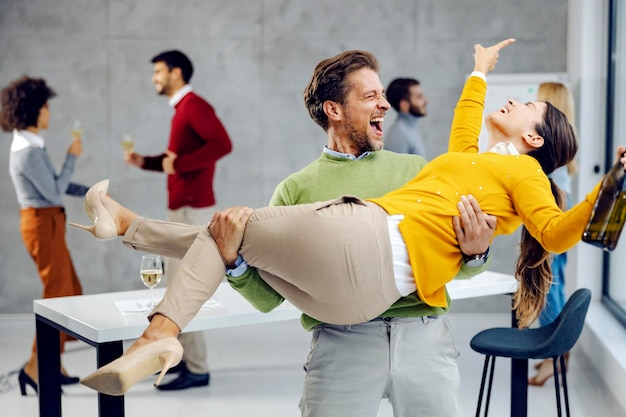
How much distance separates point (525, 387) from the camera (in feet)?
10.9

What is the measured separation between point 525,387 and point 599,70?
3.10m

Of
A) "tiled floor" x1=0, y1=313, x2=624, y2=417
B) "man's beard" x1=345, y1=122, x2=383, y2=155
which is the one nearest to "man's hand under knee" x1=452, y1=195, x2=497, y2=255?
"man's beard" x1=345, y1=122, x2=383, y2=155

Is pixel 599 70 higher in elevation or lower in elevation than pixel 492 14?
lower

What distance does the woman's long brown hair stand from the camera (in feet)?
7.74

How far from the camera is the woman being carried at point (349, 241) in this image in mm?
1840

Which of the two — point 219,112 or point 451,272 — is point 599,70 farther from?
point 451,272

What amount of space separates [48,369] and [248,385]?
187cm

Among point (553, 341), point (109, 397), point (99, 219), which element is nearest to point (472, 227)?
point (99, 219)

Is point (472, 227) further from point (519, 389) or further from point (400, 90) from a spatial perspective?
point (400, 90)

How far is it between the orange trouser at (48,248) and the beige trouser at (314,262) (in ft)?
9.88

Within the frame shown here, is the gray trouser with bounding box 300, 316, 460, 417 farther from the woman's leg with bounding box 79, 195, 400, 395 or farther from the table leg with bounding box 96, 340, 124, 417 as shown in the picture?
the table leg with bounding box 96, 340, 124, 417

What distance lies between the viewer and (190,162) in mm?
4750

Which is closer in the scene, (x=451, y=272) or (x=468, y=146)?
(x=451, y=272)

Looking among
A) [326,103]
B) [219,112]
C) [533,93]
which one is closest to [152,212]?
[219,112]
